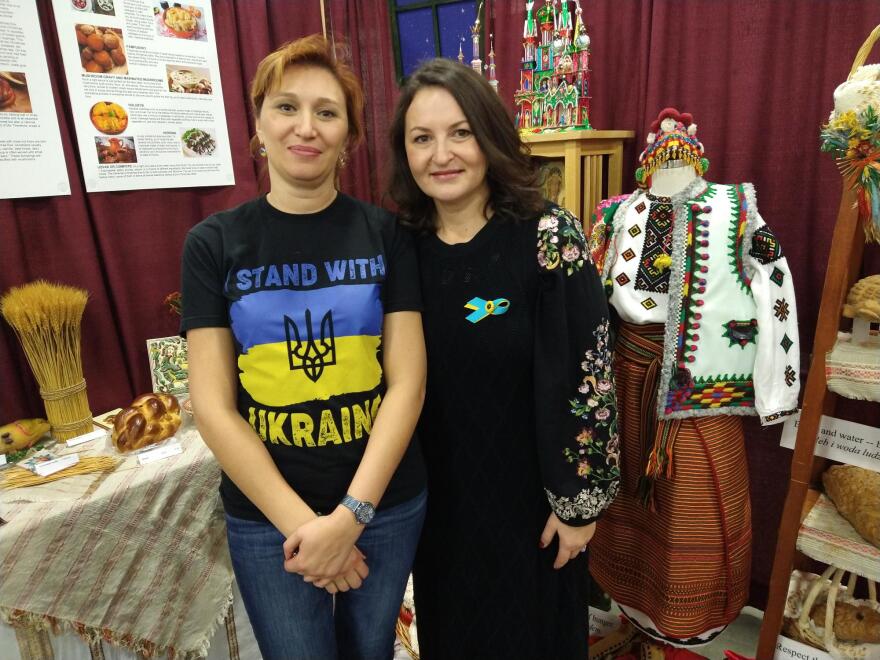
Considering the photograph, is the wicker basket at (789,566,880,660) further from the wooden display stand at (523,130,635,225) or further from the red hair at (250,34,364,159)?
the red hair at (250,34,364,159)

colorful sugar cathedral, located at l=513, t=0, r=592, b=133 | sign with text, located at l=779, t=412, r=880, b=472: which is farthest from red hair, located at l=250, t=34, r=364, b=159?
sign with text, located at l=779, t=412, r=880, b=472

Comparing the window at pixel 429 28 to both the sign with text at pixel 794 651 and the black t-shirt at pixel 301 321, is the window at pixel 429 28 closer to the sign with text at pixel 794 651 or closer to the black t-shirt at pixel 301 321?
the black t-shirt at pixel 301 321

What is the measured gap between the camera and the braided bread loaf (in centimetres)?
166

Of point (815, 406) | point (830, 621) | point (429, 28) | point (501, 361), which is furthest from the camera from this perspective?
point (429, 28)

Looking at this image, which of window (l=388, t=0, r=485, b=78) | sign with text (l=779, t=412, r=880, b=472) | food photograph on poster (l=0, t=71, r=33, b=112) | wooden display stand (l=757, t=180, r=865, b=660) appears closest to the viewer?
wooden display stand (l=757, t=180, r=865, b=660)

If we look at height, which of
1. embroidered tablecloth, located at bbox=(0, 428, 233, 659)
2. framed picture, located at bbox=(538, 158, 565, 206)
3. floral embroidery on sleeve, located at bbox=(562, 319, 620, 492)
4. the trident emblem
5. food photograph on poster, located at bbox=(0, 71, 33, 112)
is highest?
food photograph on poster, located at bbox=(0, 71, 33, 112)

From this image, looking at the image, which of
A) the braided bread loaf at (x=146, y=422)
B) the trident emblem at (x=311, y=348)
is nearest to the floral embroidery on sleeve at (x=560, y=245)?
the trident emblem at (x=311, y=348)

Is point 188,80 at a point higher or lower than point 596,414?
higher

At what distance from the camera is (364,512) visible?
3.45 feet

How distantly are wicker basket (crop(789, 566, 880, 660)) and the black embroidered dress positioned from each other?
0.63m

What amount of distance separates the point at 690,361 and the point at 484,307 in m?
0.60

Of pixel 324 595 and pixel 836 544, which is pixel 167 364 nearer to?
pixel 324 595

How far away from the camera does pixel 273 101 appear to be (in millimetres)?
1040

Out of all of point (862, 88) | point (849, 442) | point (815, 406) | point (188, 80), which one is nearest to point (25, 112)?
point (188, 80)
